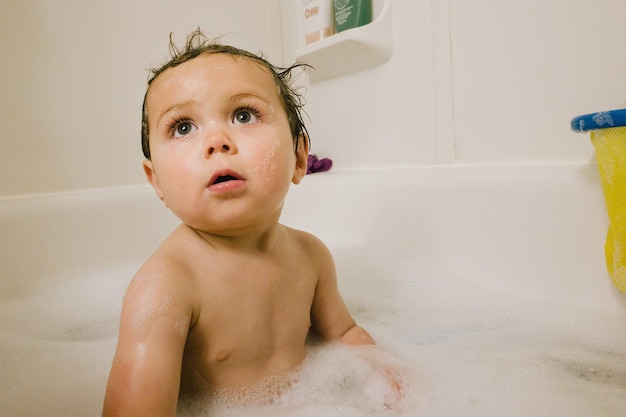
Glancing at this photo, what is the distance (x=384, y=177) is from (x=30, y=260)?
870 millimetres

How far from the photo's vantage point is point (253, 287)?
0.63 m

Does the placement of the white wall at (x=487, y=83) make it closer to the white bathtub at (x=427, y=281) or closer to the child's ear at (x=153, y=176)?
the white bathtub at (x=427, y=281)

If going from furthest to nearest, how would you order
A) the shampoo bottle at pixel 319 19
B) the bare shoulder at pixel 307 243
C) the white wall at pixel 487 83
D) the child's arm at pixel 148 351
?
the shampoo bottle at pixel 319 19
the white wall at pixel 487 83
the bare shoulder at pixel 307 243
the child's arm at pixel 148 351

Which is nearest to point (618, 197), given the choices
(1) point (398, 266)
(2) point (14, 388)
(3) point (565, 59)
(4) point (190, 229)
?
(3) point (565, 59)

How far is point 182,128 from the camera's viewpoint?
0.58 metres

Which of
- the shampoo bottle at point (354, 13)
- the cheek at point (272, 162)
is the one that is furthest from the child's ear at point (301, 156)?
the shampoo bottle at point (354, 13)

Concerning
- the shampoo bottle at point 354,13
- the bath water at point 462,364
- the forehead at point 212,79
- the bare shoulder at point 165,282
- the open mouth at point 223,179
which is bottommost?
the bath water at point 462,364

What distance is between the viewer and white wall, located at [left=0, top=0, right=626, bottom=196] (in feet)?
3.14

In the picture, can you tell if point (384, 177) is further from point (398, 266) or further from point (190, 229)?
point (190, 229)

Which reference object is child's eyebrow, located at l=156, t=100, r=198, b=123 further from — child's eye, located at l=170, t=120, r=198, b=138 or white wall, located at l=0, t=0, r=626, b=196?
white wall, located at l=0, t=0, r=626, b=196

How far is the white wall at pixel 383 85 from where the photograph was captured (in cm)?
96

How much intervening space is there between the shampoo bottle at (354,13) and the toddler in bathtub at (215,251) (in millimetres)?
755

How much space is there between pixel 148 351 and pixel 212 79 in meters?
0.32

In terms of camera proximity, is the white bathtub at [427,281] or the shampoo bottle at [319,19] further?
the shampoo bottle at [319,19]
